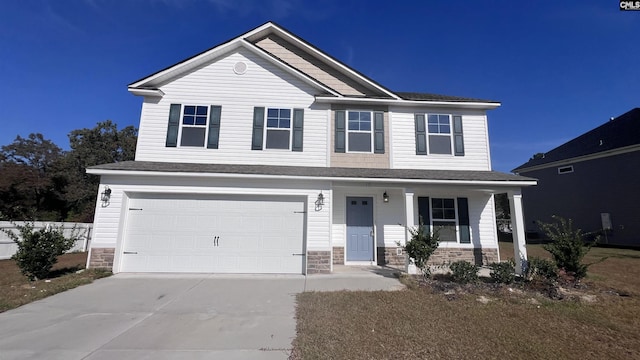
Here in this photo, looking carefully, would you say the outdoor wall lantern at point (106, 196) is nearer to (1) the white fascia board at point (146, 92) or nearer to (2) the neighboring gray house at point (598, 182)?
(1) the white fascia board at point (146, 92)

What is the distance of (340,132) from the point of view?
10516mm

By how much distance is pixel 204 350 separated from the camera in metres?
3.93

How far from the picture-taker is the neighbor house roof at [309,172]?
865 cm

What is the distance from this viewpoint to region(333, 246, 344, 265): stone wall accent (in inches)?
393

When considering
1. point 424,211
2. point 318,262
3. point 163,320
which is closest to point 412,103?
point 424,211

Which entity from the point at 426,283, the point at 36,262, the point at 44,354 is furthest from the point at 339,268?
the point at 36,262

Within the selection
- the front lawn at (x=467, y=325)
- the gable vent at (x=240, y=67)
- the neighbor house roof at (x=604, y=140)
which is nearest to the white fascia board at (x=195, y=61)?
the gable vent at (x=240, y=67)


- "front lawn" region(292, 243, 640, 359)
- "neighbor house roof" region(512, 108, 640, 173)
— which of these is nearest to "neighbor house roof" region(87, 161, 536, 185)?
"front lawn" region(292, 243, 640, 359)

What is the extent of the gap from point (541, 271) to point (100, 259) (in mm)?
12076

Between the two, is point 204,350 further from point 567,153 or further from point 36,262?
point 567,153

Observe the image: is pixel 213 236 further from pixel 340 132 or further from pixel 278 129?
pixel 340 132

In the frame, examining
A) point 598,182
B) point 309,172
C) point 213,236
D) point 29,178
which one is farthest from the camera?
point 29,178

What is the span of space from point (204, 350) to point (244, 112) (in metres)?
7.99

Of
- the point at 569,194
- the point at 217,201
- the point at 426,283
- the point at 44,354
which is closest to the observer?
the point at 44,354
